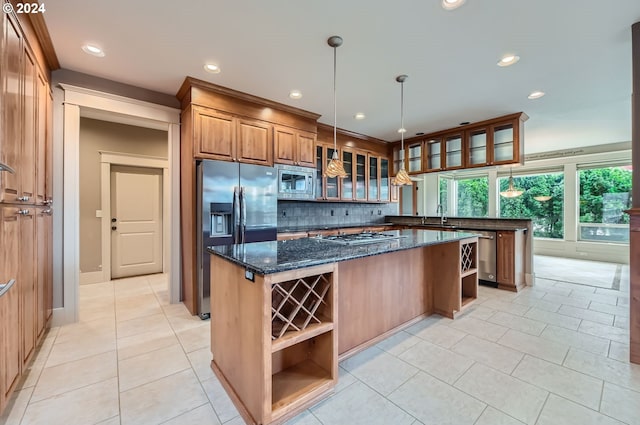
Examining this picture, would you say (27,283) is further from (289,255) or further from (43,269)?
(289,255)

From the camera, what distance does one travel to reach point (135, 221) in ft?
15.4

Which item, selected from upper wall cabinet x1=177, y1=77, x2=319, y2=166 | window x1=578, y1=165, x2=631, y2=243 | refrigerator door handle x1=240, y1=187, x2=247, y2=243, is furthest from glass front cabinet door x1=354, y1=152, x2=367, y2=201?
window x1=578, y1=165, x2=631, y2=243

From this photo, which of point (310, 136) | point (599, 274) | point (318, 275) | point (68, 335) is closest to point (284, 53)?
point (310, 136)

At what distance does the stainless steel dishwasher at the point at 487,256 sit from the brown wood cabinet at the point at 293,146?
2757mm

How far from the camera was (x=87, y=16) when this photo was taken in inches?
79.3

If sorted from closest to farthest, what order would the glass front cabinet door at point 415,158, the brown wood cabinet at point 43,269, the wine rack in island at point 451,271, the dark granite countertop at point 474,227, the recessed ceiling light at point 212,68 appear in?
the brown wood cabinet at point 43,269 < the recessed ceiling light at point 212,68 < the wine rack in island at point 451,271 < the dark granite countertop at point 474,227 < the glass front cabinet door at point 415,158

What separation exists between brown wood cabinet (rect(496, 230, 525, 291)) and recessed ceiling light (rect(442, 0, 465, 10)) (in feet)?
10.1

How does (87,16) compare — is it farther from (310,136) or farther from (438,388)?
(438,388)

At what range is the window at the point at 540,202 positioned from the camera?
6.73m

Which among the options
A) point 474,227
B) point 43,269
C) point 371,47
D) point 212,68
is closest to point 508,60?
point 371,47

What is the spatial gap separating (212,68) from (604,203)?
8.20 m

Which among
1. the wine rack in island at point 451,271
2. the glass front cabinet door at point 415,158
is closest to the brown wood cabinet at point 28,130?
the wine rack in island at point 451,271

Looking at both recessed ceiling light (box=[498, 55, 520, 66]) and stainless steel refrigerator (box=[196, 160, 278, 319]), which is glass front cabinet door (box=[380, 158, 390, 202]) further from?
recessed ceiling light (box=[498, 55, 520, 66])

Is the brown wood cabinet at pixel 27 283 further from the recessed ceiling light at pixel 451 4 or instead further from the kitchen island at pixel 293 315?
the recessed ceiling light at pixel 451 4
